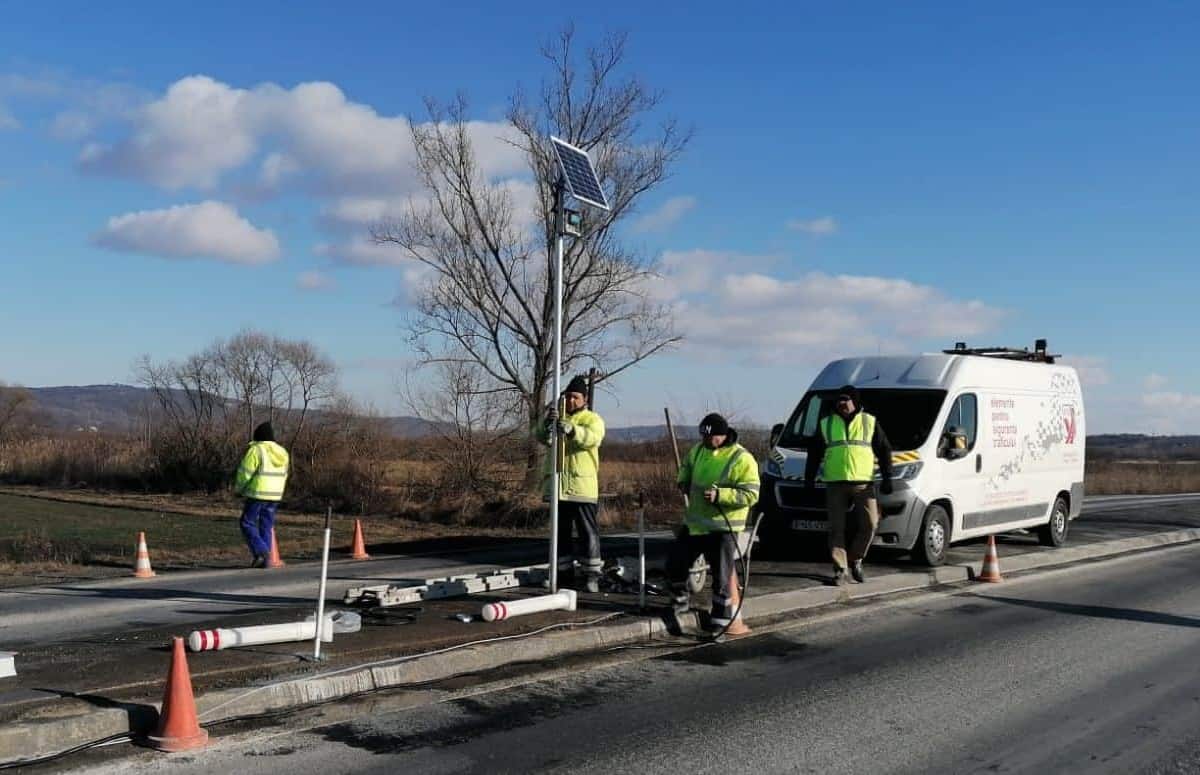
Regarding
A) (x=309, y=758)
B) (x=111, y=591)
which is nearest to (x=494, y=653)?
(x=309, y=758)

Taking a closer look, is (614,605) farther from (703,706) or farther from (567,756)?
(567,756)

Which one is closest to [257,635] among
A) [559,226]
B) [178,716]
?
[178,716]

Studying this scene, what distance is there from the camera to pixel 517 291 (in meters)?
29.7

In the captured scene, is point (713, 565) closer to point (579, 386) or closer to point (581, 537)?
point (581, 537)

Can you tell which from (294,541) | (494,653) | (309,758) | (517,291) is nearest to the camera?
(309,758)

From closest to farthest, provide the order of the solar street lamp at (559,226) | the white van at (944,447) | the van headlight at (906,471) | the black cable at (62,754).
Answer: the black cable at (62,754) → the solar street lamp at (559,226) → the van headlight at (906,471) → the white van at (944,447)

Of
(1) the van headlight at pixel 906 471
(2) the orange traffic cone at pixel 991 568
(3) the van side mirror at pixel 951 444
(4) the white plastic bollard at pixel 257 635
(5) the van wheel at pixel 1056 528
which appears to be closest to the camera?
(4) the white plastic bollard at pixel 257 635

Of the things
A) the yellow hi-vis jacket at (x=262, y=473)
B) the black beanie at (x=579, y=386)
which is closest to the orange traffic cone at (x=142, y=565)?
the yellow hi-vis jacket at (x=262, y=473)

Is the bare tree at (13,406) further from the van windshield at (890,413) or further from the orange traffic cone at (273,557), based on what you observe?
the van windshield at (890,413)

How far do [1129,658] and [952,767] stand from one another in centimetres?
369

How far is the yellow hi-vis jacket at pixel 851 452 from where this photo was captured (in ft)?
36.1

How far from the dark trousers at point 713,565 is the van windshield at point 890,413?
3800 millimetres

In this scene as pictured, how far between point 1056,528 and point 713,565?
8.61 meters

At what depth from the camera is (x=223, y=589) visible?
11.6 meters
